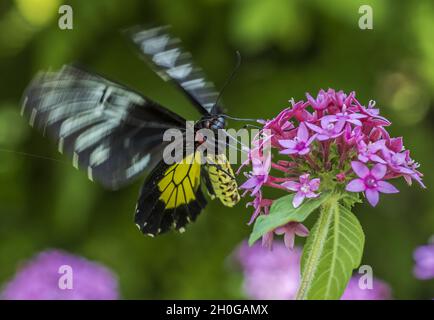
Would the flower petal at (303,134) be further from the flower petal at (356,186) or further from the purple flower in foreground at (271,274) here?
the purple flower in foreground at (271,274)

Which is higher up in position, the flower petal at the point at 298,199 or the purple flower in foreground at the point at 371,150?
the purple flower in foreground at the point at 371,150

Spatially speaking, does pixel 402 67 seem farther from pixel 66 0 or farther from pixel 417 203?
pixel 66 0

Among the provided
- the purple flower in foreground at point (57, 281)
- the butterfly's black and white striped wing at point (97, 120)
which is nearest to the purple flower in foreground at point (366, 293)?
the purple flower in foreground at point (57, 281)

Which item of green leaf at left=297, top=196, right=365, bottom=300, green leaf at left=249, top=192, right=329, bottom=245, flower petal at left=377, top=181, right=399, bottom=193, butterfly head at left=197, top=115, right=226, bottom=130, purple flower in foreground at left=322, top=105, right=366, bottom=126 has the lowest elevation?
green leaf at left=297, top=196, right=365, bottom=300

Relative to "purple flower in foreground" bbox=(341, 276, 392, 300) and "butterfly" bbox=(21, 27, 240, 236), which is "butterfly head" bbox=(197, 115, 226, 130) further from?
"purple flower in foreground" bbox=(341, 276, 392, 300)

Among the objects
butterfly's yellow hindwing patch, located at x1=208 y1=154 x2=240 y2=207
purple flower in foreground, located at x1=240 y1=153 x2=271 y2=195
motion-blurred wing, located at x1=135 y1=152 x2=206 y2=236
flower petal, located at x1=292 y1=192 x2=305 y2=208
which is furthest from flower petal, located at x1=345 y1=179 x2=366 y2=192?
motion-blurred wing, located at x1=135 y1=152 x2=206 y2=236

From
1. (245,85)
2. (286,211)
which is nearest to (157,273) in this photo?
(245,85)
